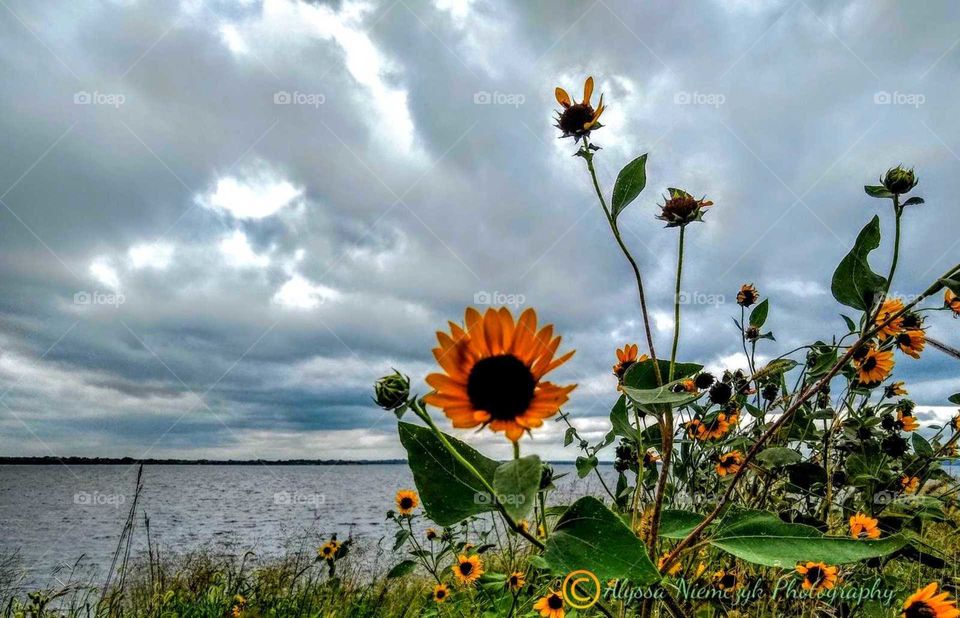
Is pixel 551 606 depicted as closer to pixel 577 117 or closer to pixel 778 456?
pixel 778 456

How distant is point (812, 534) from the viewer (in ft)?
2.37

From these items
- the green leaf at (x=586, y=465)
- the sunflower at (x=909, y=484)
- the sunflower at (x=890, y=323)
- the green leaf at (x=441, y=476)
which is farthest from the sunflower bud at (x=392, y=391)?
the sunflower at (x=909, y=484)

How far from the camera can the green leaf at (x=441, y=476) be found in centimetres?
65

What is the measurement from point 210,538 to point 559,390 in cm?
1326

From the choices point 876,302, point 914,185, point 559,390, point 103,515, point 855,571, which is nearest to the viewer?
point 559,390

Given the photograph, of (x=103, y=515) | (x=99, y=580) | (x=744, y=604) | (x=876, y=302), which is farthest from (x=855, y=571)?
(x=103, y=515)

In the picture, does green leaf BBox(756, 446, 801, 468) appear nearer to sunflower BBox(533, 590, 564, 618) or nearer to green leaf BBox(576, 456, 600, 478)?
green leaf BBox(576, 456, 600, 478)

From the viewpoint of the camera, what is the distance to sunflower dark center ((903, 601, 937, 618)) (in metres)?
1.19

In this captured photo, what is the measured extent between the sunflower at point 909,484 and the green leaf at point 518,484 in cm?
225

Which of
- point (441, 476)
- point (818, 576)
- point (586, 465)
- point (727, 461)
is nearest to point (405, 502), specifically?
point (727, 461)

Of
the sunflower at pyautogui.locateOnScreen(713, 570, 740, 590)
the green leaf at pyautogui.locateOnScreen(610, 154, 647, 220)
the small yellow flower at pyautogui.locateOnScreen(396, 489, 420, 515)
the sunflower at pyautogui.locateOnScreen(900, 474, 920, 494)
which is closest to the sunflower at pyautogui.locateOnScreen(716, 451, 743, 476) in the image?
the sunflower at pyautogui.locateOnScreen(900, 474, 920, 494)

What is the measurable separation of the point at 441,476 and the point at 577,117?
0.84 meters

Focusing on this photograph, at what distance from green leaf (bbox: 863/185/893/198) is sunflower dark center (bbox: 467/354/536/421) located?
3.28ft

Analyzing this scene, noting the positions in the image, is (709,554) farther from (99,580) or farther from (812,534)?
(99,580)
